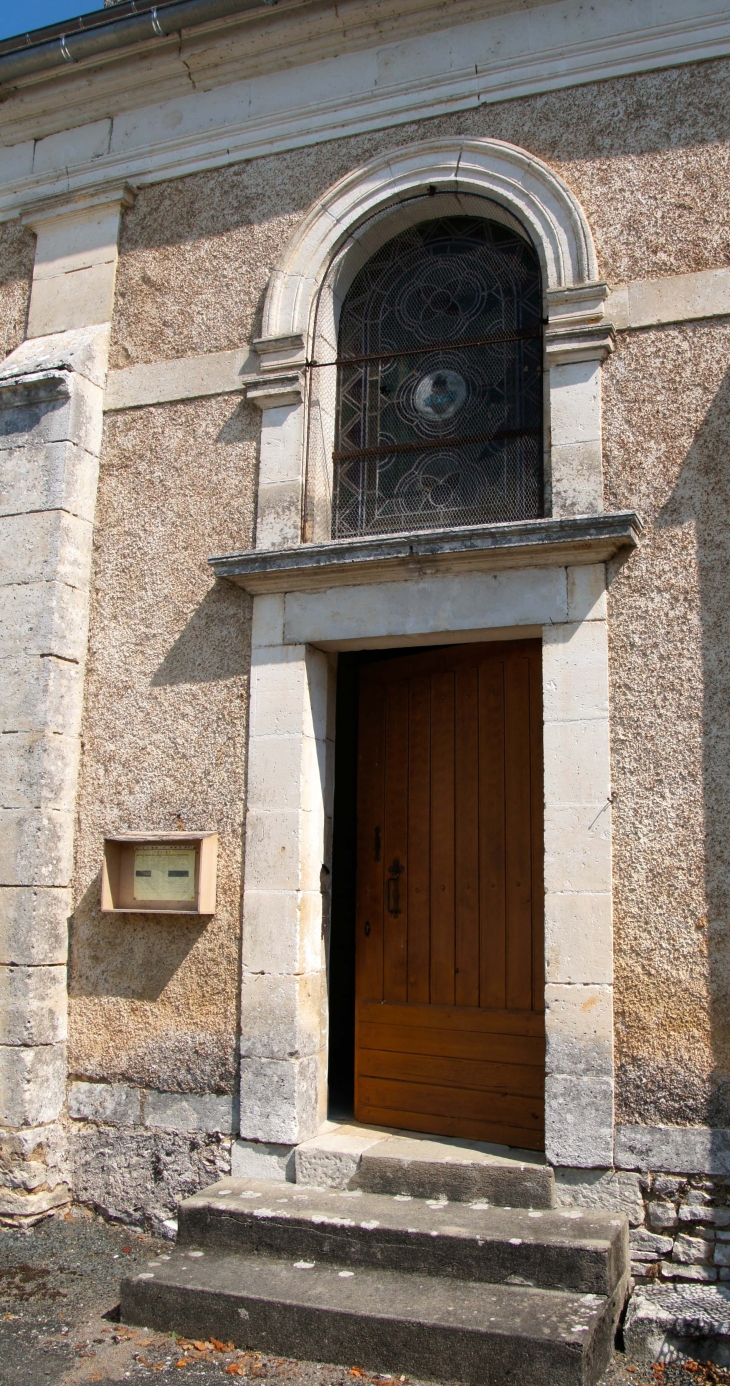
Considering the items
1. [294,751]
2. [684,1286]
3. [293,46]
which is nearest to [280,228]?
[293,46]

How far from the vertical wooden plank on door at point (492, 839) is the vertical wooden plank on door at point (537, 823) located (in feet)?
0.45

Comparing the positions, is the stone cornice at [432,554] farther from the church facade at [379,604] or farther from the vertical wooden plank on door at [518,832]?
the vertical wooden plank on door at [518,832]

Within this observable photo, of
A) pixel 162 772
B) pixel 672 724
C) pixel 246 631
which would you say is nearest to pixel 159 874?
pixel 162 772

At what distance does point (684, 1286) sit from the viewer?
3805mm

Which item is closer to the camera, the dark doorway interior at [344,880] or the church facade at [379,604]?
the church facade at [379,604]

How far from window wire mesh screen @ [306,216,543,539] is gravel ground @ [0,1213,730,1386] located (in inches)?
124

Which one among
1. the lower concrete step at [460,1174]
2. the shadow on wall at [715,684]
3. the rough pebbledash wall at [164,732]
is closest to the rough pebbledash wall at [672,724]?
the shadow on wall at [715,684]

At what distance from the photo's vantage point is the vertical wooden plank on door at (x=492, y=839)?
4664mm

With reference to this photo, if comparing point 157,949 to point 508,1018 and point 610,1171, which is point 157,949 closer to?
point 508,1018

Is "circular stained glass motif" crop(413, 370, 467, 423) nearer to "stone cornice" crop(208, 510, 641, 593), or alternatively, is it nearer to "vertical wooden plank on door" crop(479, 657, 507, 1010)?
"stone cornice" crop(208, 510, 641, 593)

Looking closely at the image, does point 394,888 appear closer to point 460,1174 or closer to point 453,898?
point 453,898

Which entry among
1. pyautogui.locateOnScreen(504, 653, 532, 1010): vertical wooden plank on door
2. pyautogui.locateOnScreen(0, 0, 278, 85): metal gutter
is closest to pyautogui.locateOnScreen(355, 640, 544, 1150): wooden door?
pyautogui.locateOnScreen(504, 653, 532, 1010): vertical wooden plank on door

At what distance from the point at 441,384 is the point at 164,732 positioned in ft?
6.60

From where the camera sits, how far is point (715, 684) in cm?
411
